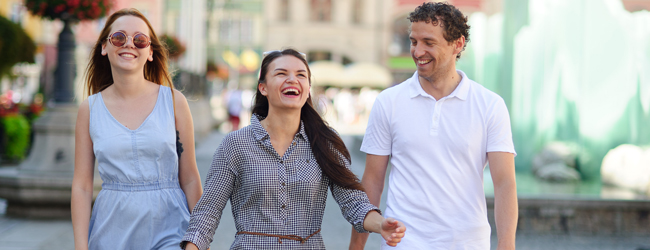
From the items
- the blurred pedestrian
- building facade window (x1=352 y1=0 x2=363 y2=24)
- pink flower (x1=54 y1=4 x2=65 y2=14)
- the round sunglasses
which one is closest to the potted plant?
pink flower (x1=54 y1=4 x2=65 y2=14)

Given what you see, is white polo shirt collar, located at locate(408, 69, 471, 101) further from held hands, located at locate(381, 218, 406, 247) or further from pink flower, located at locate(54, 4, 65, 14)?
pink flower, located at locate(54, 4, 65, 14)

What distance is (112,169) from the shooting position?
106 inches

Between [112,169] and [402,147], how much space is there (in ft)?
3.96

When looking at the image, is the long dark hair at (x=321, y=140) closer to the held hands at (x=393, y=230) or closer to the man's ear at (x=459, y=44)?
the held hands at (x=393, y=230)

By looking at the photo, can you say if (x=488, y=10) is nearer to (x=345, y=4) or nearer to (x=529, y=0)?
(x=345, y=4)

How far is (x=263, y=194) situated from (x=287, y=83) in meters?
0.45

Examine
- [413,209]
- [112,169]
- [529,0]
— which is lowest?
[413,209]

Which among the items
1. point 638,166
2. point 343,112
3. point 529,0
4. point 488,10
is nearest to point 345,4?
point 488,10

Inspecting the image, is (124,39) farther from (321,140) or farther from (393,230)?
(393,230)

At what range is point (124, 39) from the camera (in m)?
2.76

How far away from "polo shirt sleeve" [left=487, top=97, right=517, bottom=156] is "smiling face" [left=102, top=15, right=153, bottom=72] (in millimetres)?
1482

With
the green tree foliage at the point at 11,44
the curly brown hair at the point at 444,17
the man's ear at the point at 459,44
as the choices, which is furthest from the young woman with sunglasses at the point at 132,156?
the green tree foliage at the point at 11,44

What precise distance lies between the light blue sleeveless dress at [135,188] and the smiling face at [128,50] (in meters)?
0.20

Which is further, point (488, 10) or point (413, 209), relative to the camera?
point (488, 10)
